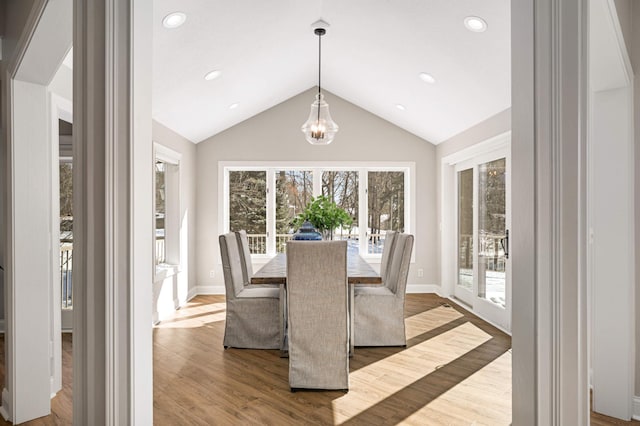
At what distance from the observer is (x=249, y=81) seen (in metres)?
4.71

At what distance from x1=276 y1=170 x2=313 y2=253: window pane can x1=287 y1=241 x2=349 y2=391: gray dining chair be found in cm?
341

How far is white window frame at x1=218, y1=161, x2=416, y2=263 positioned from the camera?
6.03 metres

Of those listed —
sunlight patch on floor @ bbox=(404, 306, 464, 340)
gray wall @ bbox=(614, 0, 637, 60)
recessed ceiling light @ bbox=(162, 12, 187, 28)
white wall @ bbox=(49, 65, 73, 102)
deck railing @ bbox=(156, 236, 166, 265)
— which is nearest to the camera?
gray wall @ bbox=(614, 0, 637, 60)

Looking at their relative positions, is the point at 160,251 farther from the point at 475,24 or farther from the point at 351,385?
the point at 475,24

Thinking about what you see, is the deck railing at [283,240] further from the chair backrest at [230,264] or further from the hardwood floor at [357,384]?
the chair backrest at [230,264]

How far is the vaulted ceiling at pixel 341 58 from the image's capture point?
3143 millimetres

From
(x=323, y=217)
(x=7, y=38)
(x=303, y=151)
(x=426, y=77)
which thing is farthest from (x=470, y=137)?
(x=7, y=38)

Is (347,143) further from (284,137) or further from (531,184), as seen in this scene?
(531,184)

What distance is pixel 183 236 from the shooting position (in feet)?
17.7

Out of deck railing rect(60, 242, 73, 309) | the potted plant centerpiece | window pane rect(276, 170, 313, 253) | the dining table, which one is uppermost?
window pane rect(276, 170, 313, 253)

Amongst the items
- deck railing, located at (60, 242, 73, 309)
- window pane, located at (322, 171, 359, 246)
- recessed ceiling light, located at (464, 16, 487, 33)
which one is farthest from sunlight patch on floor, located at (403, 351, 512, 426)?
deck railing, located at (60, 242, 73, 309)

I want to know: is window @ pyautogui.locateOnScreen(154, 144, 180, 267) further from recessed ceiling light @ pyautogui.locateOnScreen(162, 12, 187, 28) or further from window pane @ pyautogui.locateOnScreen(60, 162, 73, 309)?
recessed ceiling light @ pyautogui.locateOnScreen(162, 12, 187, 28)

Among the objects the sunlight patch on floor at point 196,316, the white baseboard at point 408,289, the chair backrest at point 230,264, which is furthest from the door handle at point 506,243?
the sunlight patch on floor at point 196,316

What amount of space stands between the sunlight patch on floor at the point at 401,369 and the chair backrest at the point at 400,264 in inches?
21.9
